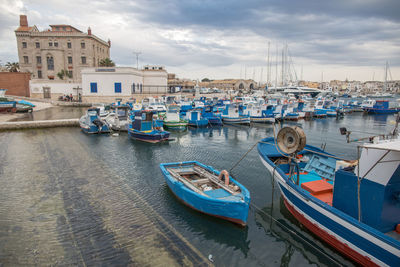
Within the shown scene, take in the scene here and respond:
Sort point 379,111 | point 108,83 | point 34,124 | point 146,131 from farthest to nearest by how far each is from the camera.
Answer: point 379,111
point 108,83
point 34,124
point 146,131

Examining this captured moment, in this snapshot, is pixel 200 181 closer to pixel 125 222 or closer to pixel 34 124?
pixel 125 222

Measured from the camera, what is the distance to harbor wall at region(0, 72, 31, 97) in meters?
47.7

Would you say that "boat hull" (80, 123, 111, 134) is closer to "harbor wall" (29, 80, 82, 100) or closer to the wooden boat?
the wooden boat

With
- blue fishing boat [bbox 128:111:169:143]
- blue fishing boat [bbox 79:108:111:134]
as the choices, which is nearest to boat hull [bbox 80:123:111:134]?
blue fishing boat [bbox 79:108:111:134]

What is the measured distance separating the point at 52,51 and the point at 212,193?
66.1 m

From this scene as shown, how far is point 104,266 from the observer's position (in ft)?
22.2

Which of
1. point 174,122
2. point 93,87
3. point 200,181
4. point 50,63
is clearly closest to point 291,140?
point 200,181

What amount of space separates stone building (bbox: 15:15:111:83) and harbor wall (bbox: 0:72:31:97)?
1015 centimetres

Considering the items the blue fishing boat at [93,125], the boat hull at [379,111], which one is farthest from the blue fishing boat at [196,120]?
the boat hull at [379,111]

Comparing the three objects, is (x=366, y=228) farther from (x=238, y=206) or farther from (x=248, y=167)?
(x=248, y=167)

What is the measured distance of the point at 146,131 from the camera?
22.1 metres

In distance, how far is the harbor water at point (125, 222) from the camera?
730cm

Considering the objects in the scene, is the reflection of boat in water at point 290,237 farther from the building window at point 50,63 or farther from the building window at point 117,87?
the building window at point 50,63

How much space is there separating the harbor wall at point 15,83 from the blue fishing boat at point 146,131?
134ft
